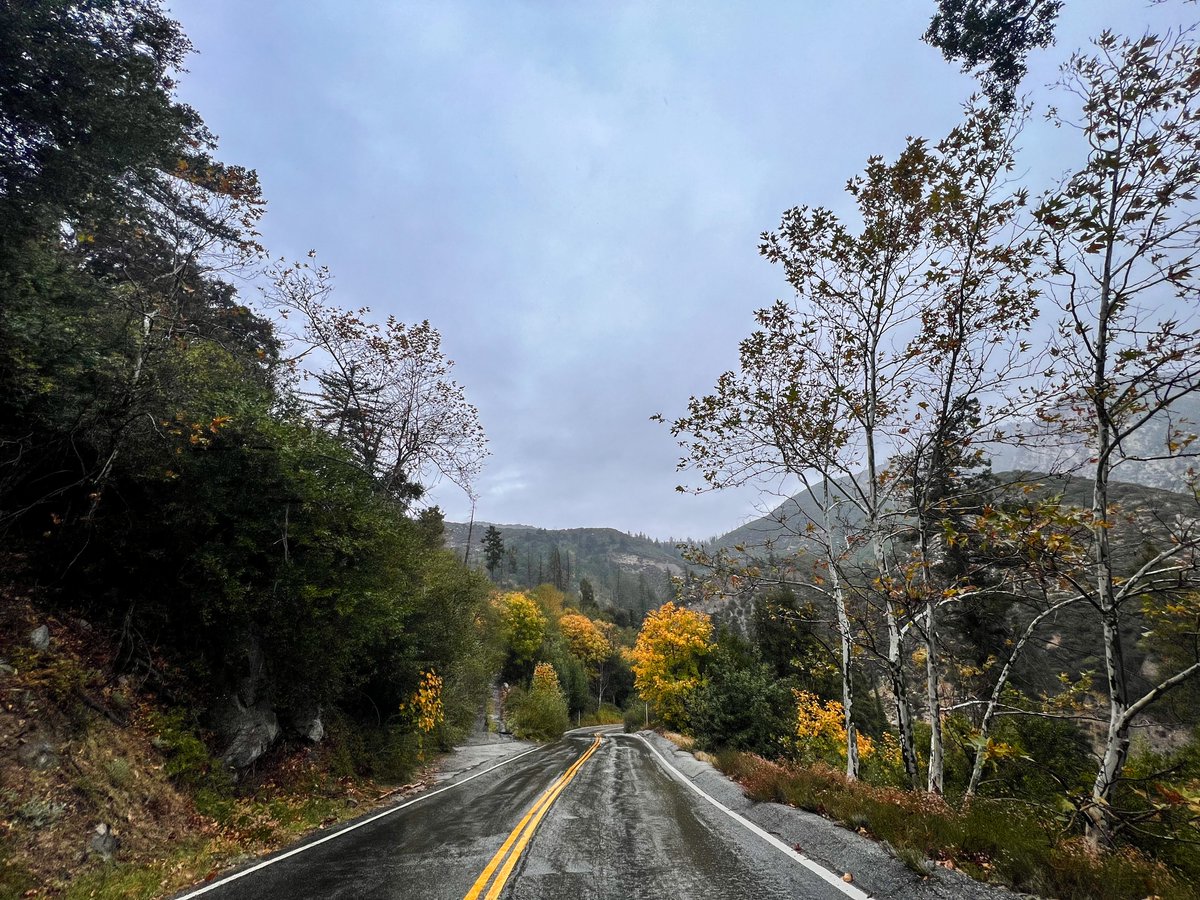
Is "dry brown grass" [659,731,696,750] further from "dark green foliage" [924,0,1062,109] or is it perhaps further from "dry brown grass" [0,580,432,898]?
"dark green foliage" [924,0,1062,109]

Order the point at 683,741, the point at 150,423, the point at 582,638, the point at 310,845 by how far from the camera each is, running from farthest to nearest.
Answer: the point at 582,638 → the point at 683,741 → the point at 150,423 → the point at 310,845

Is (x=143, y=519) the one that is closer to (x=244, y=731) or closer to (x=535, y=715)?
(x=244, y=731)

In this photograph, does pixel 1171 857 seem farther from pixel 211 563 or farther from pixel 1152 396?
pixel 211 563

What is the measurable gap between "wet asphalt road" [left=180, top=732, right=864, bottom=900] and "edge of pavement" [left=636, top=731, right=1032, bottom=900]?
449mm

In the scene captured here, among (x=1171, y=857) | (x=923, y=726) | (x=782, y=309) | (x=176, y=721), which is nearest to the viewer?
(x=1171, y=857)

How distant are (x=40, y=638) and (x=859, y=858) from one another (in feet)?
41.4

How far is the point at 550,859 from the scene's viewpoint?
658 cm

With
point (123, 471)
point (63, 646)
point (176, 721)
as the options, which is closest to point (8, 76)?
point (123, 471)

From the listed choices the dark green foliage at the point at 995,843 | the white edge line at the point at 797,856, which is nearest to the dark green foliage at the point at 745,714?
the white edge line at the point at 797,856

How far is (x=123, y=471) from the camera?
10.2 metres

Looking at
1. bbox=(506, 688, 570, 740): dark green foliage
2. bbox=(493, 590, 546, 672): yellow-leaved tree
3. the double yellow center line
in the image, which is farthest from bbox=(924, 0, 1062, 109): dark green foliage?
bbox=(493, 590, 546, 672): yellow-leaved tree

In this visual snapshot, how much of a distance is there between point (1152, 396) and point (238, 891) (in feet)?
37.2

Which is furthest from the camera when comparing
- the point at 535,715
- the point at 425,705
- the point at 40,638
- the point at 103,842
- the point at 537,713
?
the point at 537,713

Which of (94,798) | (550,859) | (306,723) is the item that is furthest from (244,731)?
(550,859)
